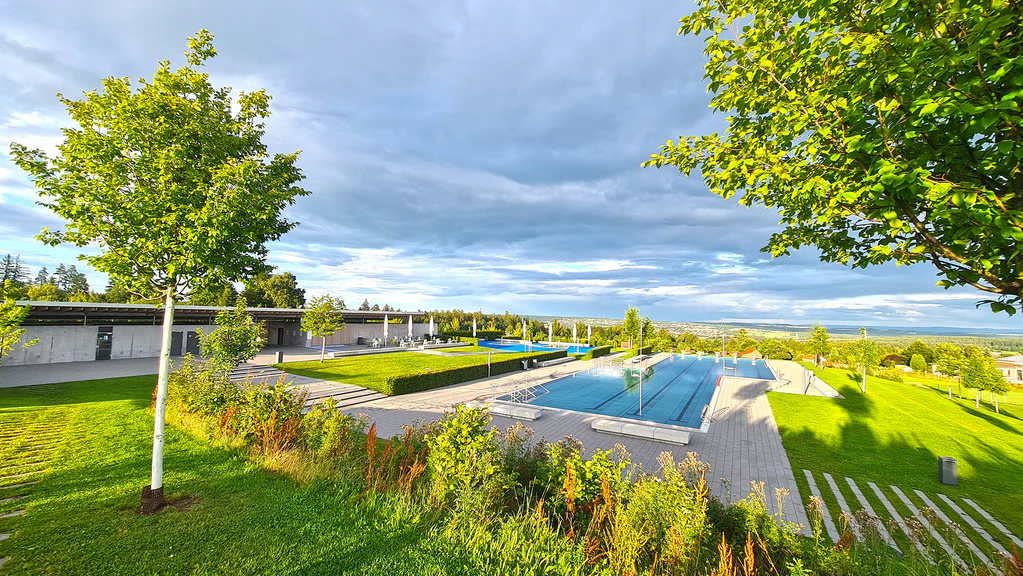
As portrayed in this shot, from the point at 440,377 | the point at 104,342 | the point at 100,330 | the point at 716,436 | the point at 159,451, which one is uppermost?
the point at 100,330

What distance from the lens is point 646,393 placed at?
17.2 metres

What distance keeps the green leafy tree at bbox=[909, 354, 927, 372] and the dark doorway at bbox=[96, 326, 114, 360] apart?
57677 millimetres

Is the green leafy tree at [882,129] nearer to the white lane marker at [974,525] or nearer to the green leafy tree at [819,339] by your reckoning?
the white lane marker at [974,525]

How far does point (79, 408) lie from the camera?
8953mm

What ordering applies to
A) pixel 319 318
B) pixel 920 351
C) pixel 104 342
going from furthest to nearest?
pixel 920 351
pixel 319 318
pixel 104 342

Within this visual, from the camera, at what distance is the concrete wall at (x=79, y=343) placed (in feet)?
52.2

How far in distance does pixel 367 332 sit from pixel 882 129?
115 ft

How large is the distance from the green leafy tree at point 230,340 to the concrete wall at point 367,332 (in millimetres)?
18477

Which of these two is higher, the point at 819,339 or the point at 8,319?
the point at 8,319

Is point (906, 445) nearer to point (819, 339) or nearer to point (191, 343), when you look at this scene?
point (819, 339)

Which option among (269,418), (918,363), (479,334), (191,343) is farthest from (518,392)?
(918,363)

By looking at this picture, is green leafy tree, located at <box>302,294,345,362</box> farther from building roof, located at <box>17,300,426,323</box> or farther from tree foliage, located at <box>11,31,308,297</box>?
tree foliage, located at <box>11,31,308,297</box>

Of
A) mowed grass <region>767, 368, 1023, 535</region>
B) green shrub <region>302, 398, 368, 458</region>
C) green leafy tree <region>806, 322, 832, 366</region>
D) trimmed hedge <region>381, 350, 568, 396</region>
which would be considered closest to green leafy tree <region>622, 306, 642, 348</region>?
green leafy tree <region>806, 322, 832, 366</region>

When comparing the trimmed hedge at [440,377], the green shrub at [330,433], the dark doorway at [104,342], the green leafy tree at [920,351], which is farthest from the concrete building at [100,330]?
the green leafy tree at [920,351]
